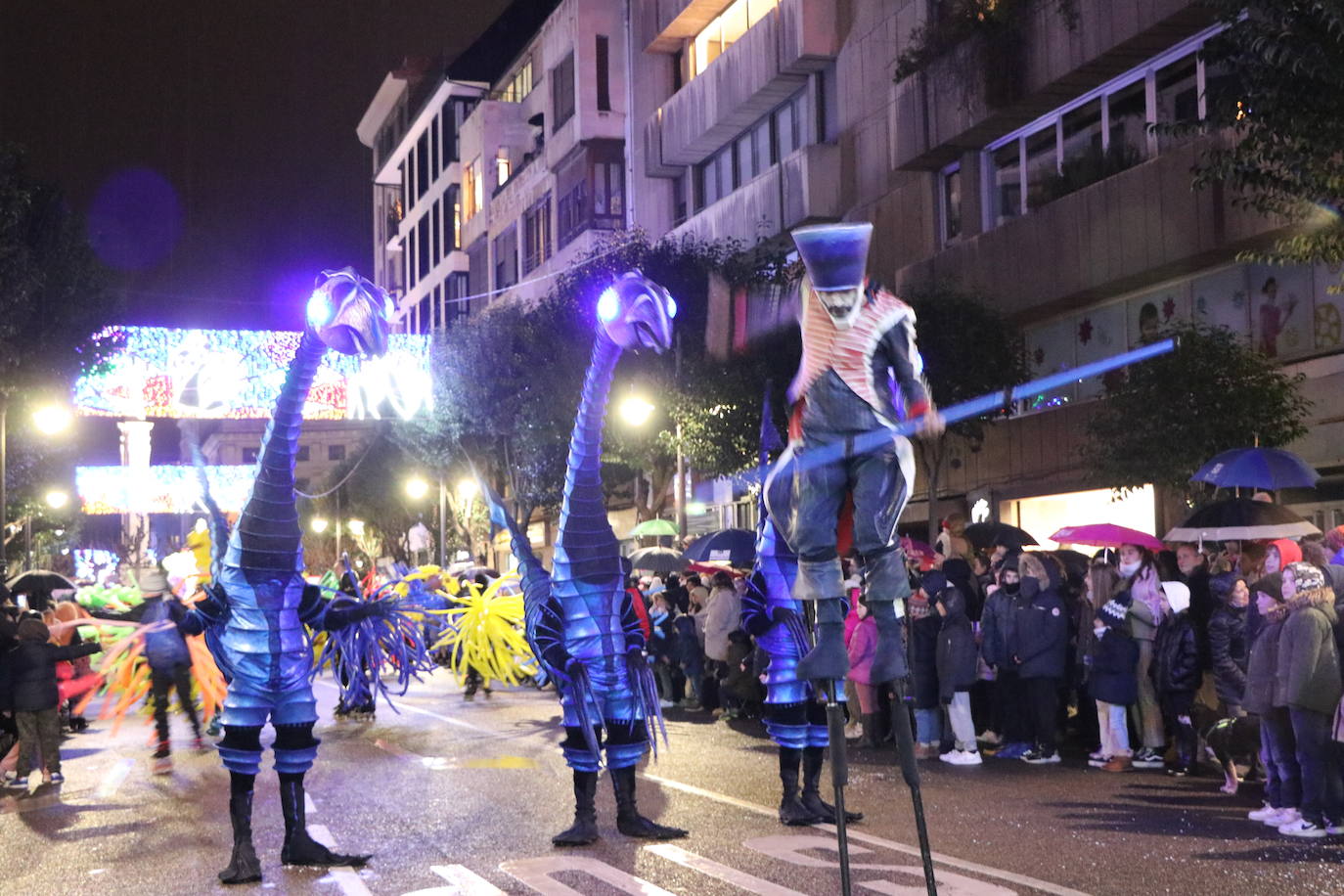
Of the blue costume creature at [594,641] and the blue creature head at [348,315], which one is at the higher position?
the blue creature head at [348,315]

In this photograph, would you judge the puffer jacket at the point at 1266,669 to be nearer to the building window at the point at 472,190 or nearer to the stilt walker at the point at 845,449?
the stilt walker at the point at 845,449

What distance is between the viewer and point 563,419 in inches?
1400

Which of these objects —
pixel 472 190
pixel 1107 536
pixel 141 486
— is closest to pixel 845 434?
pixel 1107 536

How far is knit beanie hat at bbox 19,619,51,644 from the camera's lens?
1391 centimetres

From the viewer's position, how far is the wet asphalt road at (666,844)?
838 cm

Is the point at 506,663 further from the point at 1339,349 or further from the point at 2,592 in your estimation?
the point at 1339,349

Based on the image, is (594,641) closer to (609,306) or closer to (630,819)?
(630,819)

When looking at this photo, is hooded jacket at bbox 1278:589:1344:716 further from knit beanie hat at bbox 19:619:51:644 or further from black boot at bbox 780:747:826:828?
knit beanie hat at bbox 19:619:51:644

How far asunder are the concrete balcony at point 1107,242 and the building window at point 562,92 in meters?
25.1

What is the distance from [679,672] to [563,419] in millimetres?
14673

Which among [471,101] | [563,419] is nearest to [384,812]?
[563,419]

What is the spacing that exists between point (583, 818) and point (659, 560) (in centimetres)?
1394

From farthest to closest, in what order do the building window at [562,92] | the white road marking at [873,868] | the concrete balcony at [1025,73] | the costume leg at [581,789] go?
1. the building window at [562,92]
2. the concrete balcony at [1025,73]
3. the costume leg at [581,789]
4. the white road marking at [873,868]

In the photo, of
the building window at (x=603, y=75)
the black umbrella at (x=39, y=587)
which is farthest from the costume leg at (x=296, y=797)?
the building window at (x=603, y=75)
